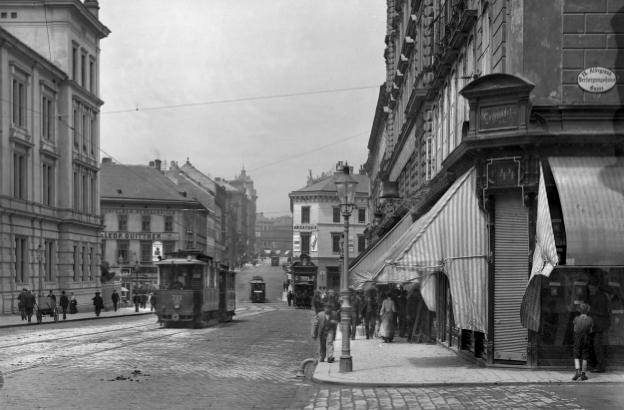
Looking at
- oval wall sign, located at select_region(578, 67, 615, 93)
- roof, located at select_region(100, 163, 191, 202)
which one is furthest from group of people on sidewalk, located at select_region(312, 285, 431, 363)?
roof, located at select_region(100, 163, 191, 202)

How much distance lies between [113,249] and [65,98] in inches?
1213

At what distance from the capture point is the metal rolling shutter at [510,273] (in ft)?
55.6

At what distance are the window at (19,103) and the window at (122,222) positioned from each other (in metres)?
35.7

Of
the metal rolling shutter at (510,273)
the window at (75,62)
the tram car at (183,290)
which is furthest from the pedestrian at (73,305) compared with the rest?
the metal rolling shutter at (510,273)

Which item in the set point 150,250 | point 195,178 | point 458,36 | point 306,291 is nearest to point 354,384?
point 458,36

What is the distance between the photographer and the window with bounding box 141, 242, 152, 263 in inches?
3246

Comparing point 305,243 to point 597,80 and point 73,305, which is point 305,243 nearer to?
point 73,305

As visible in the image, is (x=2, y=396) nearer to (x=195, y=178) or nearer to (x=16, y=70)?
(x=16, y=70)

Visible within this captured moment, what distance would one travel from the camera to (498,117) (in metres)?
16.7

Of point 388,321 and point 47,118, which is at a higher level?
point 47,118

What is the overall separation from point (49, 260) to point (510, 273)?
40.2 m

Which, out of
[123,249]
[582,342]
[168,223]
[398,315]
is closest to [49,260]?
[398,315]

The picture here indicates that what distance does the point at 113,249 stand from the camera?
271 ft

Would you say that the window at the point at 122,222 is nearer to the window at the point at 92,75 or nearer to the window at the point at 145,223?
the window at the point at 145,223
